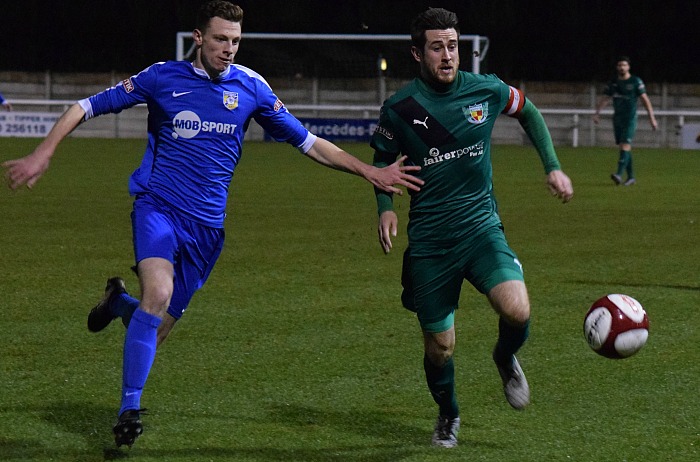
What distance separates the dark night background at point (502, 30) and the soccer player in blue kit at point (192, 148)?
117 ft

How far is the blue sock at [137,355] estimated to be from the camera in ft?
18.4

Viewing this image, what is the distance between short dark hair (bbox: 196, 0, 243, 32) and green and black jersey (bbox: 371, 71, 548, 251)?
87 cm

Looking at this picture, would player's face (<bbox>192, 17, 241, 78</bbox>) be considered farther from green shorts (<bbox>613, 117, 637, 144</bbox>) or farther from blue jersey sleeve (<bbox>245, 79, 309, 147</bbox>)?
green shorts (<bbox>613, 117, 637, 144</bbox>)

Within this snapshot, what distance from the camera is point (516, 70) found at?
4272 centimetres

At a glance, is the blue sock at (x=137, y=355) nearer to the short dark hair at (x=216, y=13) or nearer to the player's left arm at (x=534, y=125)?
the short dark hair at (x=216, y=13)

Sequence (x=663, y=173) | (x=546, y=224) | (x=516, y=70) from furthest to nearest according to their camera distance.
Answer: (x=516, y=70), (x=663, y=173), (x=546, y=224)

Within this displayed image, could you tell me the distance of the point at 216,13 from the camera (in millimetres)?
5984

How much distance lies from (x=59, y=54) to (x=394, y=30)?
38.8 ft

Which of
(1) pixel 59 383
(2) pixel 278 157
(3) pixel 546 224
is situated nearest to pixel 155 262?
(1) pixel 59 383

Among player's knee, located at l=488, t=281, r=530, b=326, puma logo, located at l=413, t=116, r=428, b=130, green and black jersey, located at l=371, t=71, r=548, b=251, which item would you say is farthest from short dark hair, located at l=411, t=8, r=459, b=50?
player's knee, located at l=488, t=281, r=530, b=326

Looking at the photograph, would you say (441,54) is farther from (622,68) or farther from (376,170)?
(622,68)

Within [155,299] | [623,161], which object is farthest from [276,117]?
[623,161]

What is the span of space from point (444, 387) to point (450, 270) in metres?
0.57

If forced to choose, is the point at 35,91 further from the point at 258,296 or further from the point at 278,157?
the point at 258,296
